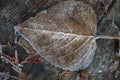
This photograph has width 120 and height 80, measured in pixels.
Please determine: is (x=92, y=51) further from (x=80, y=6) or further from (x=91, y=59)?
(x=80, y=6)

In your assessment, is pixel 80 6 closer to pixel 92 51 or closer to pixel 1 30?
pixel 92 51

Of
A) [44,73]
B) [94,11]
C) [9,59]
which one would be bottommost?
[44,73]

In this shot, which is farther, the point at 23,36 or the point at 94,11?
the point at 94,11

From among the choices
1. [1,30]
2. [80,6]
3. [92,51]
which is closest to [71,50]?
[92,51]

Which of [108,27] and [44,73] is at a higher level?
[108,27]
